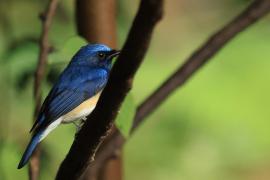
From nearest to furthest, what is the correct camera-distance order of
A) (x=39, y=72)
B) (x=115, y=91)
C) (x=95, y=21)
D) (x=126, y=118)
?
(x=115, y=91)
(x=126, y=118)
(x=39, y=72)
(x=95, y=21)

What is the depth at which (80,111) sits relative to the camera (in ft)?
6.28

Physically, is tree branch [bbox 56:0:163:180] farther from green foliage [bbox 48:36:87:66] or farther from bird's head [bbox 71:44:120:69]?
bird's head [bbox 71:44:120:69]

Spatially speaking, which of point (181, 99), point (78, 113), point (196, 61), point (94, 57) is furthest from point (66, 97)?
point (181, 99)

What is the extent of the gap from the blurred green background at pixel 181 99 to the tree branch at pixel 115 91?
30.8 inches

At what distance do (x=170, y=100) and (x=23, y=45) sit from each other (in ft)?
2.34

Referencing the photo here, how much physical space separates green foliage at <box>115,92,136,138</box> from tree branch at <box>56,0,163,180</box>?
0.52ft

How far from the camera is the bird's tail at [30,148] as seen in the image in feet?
4.78

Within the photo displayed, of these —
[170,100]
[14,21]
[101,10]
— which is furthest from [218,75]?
[101,10]

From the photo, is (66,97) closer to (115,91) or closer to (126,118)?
(126,118)

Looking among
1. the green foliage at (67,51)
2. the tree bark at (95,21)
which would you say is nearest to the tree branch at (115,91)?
the green foliage at (67,51)

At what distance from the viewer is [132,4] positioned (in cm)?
252

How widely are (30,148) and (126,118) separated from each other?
227 mm

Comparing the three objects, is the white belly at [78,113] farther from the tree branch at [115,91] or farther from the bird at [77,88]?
the tree branch at [115,91]

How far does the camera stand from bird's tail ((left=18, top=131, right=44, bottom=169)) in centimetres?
146
